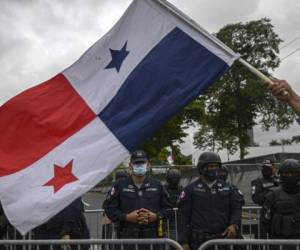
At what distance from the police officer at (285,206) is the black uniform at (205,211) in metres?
0.35

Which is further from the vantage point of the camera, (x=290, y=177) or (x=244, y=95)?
(x=244, y=95)

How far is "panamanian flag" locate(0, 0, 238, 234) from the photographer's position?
4879 mm

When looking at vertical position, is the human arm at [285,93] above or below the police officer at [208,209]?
above

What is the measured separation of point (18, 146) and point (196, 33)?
1875mm

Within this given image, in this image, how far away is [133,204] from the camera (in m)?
6.54

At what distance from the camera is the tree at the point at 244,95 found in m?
43.2

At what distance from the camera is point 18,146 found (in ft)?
16.8

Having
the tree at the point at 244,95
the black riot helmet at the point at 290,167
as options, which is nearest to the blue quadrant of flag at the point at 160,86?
the black riot helmet at the point at 290,167

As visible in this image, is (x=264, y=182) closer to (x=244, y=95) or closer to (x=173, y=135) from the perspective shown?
(x=173, y=135)

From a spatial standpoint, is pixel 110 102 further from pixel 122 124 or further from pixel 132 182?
pixel 132 182

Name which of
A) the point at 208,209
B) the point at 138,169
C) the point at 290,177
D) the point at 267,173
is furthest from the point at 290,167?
the point at 267,173

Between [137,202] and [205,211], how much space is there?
0.80 m

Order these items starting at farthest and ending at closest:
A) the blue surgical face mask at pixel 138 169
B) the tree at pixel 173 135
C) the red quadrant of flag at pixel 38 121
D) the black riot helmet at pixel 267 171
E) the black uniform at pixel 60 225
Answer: the tree at pixel 173 135 → the black riot helmet at pixel 267 171 → the black uniform at pixel 60 225 → the blue surgical face mask at pixel 138 169 → the red quadrant of flag at pixel 38 121

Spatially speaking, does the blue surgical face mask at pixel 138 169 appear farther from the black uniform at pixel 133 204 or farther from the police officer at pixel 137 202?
the black uniform at pixel 133 204
